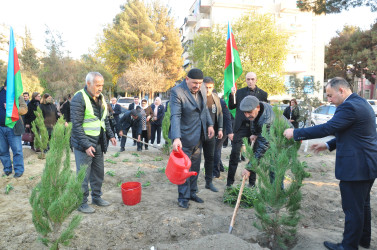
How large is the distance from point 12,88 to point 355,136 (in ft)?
19.1

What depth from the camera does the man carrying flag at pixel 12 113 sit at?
210 inches

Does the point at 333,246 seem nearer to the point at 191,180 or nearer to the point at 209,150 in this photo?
the point at 191,180

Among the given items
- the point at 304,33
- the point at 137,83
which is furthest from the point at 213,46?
the point at 304,33

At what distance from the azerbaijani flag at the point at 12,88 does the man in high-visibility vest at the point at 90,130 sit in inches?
95.2

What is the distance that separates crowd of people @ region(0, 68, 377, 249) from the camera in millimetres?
2822

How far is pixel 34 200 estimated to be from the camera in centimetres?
249

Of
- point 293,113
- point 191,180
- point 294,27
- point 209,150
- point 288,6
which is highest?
point 288,6

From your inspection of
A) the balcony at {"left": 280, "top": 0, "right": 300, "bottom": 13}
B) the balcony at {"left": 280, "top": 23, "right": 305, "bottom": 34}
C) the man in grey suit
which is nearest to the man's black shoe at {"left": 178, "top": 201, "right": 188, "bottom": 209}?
the man in grey suit

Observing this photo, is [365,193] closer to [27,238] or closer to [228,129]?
[228,129]

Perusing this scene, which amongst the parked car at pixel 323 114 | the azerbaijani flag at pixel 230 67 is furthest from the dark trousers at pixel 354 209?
the parked car at pixel 323 114

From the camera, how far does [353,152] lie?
9.28 feet

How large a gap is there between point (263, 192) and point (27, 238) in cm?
275

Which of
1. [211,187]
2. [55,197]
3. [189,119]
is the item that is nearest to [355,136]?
[189,119]

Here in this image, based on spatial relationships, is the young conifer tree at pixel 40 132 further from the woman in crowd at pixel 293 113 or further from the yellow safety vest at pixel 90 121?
the woman in crowd at pixel 293 113
